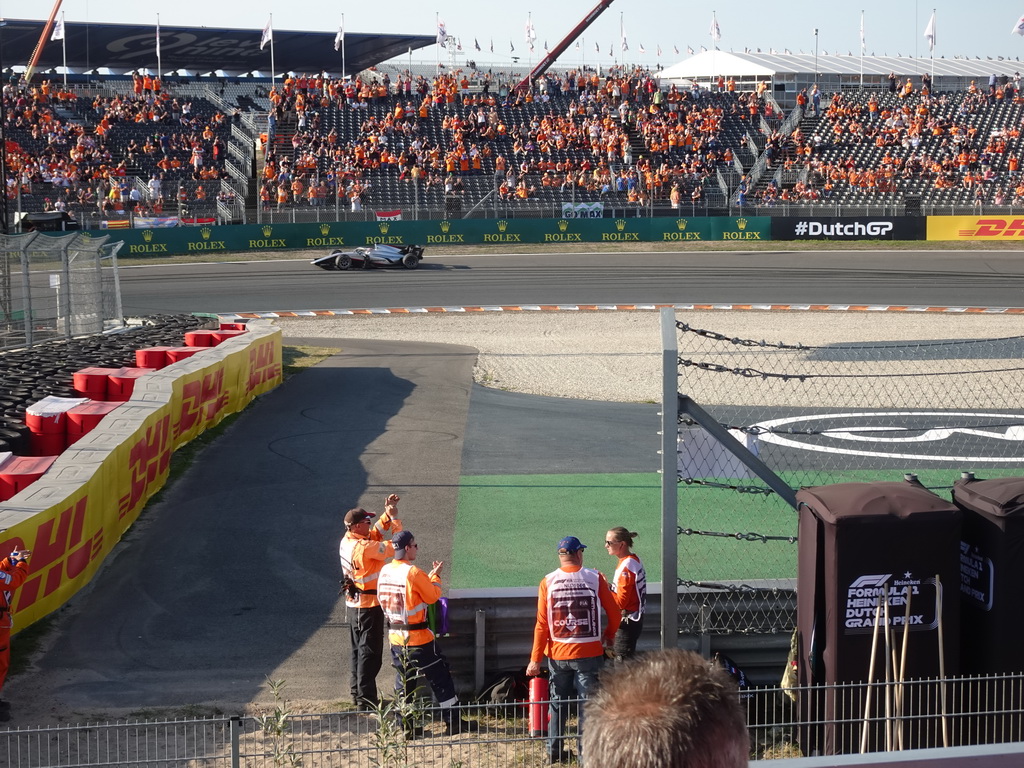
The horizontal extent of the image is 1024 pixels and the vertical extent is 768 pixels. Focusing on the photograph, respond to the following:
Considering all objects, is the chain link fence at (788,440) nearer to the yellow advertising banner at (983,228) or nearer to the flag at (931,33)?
the yellow advertising banner at (983,228)

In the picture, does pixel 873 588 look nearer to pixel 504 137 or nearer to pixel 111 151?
pixel 504 137

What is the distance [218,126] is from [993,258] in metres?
31.9

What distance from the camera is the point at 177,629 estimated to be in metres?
8.83

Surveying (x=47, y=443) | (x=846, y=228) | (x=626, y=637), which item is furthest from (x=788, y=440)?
(x=846, y=228)

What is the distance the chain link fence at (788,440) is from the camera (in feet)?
23.3

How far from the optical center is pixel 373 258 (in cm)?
3597

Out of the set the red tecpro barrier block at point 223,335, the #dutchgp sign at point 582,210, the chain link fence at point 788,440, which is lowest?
the chain link fence at point 788,440

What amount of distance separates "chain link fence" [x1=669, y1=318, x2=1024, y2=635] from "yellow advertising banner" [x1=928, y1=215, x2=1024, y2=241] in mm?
19584

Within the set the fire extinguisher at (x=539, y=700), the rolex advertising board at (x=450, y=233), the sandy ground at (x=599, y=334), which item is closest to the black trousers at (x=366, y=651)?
the fire extinguisher at (x=539, y=700)

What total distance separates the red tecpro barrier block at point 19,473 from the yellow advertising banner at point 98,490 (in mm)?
258

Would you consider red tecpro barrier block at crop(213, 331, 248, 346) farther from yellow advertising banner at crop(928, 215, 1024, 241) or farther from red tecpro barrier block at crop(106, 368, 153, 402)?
yellow advertising banner at crop(928, 215, 1024, 241)

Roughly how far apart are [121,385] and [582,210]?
29.4 metres

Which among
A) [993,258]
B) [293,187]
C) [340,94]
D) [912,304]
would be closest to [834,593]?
[912,304]

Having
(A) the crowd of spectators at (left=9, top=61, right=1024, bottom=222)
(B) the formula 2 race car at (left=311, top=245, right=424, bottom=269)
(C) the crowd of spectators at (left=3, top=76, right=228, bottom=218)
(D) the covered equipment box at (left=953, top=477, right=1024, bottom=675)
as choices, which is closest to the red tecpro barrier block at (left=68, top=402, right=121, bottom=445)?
(D) the covered equipment box at (left=953, top=477, right=1024, bottom=675)
